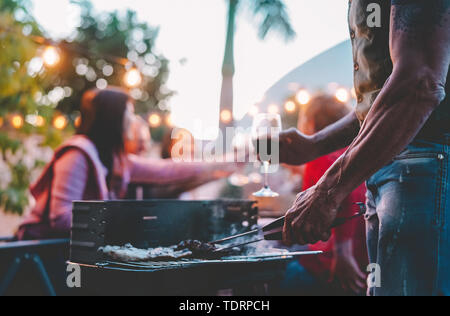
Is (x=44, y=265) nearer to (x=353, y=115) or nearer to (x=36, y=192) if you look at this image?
(x=36, y=192)

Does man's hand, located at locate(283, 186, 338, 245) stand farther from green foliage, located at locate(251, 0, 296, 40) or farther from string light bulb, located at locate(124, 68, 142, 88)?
green foliage, located at locate(251, 0, 296, 40)

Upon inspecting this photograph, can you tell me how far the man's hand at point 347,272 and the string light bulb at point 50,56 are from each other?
4.88 meters

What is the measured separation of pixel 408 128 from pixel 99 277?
124cm

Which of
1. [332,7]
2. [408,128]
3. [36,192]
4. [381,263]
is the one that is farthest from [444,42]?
[36,192]

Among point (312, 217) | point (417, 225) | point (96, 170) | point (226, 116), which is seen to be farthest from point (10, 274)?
point (226, 116)

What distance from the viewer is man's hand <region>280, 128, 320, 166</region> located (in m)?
2.26

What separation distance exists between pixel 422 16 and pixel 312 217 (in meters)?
0.69

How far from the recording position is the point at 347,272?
325 cm

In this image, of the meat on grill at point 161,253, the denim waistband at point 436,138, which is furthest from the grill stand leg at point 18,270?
the denim waistband at point 436,138

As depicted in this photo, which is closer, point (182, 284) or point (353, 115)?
point (182, 284)

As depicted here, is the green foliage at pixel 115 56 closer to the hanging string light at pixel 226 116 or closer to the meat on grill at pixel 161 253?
the hanging string light at pixel 226 116

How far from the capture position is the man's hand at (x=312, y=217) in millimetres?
1440

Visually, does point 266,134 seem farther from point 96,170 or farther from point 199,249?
point 96,170
